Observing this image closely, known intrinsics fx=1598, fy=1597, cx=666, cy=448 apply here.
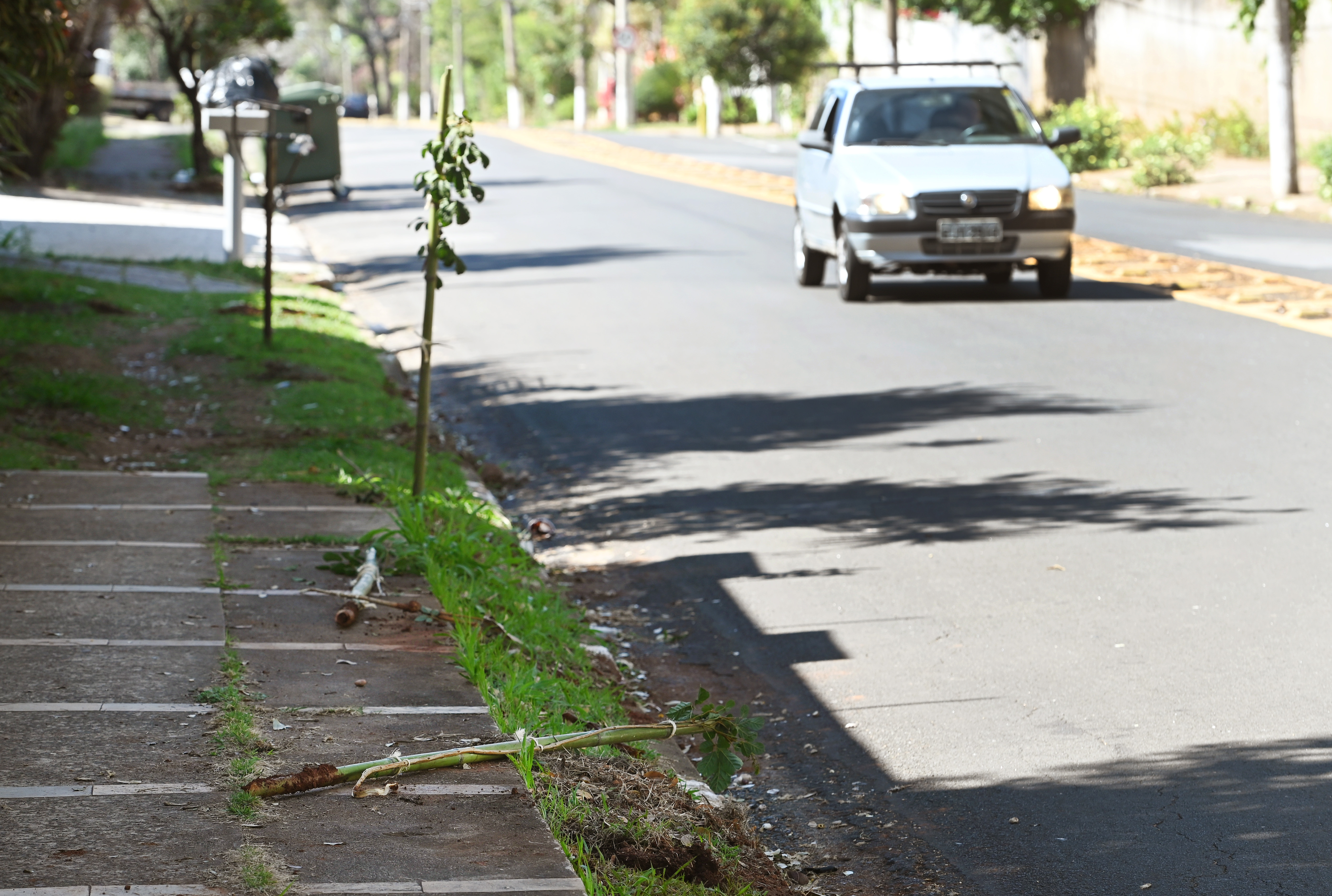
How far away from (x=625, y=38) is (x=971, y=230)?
4485 centimetres

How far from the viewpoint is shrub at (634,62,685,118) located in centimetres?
6319

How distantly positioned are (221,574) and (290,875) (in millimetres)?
2697

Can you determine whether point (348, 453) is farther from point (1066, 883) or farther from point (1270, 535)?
point (1066, 883)

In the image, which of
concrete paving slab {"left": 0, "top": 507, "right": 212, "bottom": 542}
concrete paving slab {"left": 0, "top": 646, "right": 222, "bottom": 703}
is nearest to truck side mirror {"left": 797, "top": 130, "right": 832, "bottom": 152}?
concrete paving slab {"left": 0, "top": 507, "right": 212, "bottom": 542}

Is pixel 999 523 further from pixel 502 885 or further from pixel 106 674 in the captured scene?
pixel 502 885

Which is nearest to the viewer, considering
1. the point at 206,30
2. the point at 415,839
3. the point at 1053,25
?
the point at 415,839

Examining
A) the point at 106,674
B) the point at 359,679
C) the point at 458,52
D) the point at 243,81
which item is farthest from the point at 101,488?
the point at 458,52

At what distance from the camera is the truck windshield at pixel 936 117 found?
573 inches

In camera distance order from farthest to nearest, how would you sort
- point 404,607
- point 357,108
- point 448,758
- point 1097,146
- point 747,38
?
1. point 357,108
2. point 747,38
3. point 1097,146
4. point 404,607
5. point 448,758

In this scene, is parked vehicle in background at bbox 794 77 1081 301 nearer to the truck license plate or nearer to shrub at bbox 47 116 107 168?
the truck license plate

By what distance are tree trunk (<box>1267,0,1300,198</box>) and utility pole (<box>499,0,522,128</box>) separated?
4404 cm

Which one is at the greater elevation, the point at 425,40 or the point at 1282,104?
the point at 425,40

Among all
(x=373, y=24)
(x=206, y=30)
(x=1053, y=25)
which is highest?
(x=373, y=24)

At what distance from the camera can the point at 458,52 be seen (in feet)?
280
